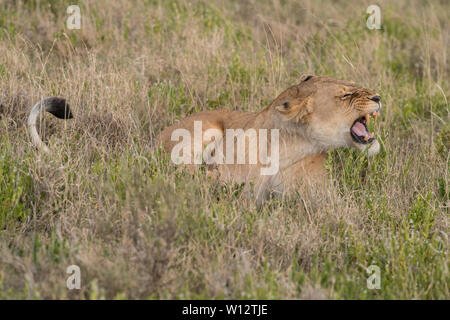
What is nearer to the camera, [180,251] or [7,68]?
[180,251]

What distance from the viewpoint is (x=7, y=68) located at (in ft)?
18.3

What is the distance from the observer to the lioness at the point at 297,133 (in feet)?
14.0

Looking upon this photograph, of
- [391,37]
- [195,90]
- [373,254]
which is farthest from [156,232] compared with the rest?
[391,37]

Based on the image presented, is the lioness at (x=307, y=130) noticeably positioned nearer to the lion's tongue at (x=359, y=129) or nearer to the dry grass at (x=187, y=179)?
the lion's tongue at (x=359, y=129)

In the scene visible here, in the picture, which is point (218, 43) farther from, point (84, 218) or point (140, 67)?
point (84, 218)

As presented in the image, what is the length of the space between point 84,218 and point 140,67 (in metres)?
2.62

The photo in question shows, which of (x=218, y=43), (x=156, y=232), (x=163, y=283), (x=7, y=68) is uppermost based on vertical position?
(x=218, y=43)

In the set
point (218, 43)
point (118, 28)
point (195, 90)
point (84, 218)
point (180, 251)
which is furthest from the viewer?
point (118, 28)

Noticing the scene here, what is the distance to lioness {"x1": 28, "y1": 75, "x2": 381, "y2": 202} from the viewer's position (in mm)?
4258

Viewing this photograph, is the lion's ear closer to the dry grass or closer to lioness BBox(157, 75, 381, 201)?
lioness BBox(157, 75, 381, 201)

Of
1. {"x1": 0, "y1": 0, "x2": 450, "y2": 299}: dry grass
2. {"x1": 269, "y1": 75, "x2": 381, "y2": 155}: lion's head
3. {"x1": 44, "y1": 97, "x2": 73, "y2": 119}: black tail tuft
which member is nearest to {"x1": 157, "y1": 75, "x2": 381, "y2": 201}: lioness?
{"x1": 269, "y1": 75, "x2": 381, "y2": 155}: lion's head

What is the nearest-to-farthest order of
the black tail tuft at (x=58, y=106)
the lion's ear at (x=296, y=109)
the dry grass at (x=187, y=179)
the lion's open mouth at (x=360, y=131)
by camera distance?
the dry grass at (x=187, y=179) → the lion's ear at (x=296, y=109) → the lion's open mouth at (x=360, y=131) → the black tail tuft at (x=58, y=106)

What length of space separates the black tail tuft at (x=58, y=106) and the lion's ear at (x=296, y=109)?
4.74ft

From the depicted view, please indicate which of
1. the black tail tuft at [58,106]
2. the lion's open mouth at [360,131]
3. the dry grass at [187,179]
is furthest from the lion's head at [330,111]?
the black tail tuft at [58,106]
